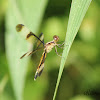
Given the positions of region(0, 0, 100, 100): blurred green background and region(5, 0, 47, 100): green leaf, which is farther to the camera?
region(0, 0, 100, 100): blurred green background

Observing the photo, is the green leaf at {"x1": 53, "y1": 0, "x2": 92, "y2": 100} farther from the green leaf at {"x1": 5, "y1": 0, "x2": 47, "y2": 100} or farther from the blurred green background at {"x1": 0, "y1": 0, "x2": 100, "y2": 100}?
the blurred green background at {"x1": 0, "y1": 0, "x2": 100, "y2": 100}

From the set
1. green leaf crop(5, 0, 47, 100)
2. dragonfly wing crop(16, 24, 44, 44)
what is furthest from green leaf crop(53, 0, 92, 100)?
dragonfly wing crop(16, 24, 44, 44)

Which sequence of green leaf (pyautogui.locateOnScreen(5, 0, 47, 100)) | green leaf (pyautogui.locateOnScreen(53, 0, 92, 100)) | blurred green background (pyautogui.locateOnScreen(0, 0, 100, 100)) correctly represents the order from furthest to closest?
blurred green background (pyautogui.locateOnScreen(0, 0, 100, 100)) < green leaf (pyautogui.locateOnScreen(5, 0, 47, 100)) < green leaf (pyautogui.locateOnScreen(53, 0, 92, 100))

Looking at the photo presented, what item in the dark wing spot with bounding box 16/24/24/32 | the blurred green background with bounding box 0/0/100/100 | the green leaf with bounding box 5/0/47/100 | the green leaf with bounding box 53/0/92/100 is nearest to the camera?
the green leaf with bounding box 53/0/92/100

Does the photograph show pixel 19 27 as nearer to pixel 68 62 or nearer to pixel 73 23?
pixel 73 23

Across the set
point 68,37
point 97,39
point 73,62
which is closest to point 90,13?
point 97,39

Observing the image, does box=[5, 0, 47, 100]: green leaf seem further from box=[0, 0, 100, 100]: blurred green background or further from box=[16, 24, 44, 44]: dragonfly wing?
box=[0, 0, 100, 100]: blurred green background

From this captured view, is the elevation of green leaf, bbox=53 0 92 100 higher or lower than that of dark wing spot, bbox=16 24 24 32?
lower

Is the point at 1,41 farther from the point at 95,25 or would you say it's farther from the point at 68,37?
the point at 68,37

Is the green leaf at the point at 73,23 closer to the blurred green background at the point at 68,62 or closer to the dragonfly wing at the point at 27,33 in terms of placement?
the dragonfly wing at the point at 27,33

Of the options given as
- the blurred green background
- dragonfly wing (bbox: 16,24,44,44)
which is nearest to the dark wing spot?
dragonfly wing (bbox: 16,24,44,44)
